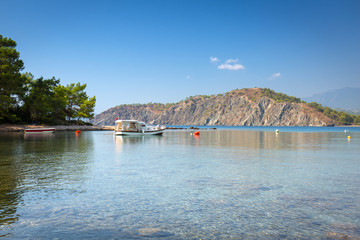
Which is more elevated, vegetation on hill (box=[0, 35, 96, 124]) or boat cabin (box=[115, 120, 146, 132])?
vegetation on hill (box=[0, 35, 96, 124])

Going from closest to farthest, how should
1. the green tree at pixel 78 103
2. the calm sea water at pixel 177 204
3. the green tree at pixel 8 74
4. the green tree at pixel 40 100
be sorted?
the calm sea water at pixel 177 204
the green tree at pixel 8 74
the green tree at pixel 40 100
the green tree at pixel 78 103

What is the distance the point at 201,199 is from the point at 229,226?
2.92 meters

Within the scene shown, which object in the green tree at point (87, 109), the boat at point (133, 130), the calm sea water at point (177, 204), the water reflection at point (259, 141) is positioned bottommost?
the calm sea water at point (177, 204)

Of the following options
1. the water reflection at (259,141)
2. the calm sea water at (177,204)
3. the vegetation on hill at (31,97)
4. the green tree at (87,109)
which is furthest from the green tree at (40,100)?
the calm sea water at (177,204)

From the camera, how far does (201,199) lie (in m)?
10.9

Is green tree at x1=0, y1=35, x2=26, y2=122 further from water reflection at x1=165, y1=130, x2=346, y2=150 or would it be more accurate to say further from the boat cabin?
water reflection at x1=165, y1=130, x2=346, y2=150

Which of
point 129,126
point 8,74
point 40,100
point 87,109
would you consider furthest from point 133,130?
point 87,109

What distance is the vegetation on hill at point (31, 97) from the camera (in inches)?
2566

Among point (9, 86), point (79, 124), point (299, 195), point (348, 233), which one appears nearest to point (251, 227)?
point (348, 233)

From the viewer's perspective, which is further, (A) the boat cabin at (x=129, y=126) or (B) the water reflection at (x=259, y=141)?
(A) the boat cabin at (x=129, y=126)

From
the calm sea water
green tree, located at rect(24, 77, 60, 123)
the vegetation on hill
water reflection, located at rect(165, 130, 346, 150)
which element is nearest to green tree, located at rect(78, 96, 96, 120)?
the vegetation on hill

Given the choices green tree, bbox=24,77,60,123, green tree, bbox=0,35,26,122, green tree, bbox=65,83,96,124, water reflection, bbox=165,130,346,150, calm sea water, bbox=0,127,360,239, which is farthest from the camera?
green tree, bbox=65,83,96,124

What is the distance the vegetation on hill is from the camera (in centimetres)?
6519

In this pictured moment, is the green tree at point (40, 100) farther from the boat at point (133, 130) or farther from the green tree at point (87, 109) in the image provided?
the boat at point (133, 130)
